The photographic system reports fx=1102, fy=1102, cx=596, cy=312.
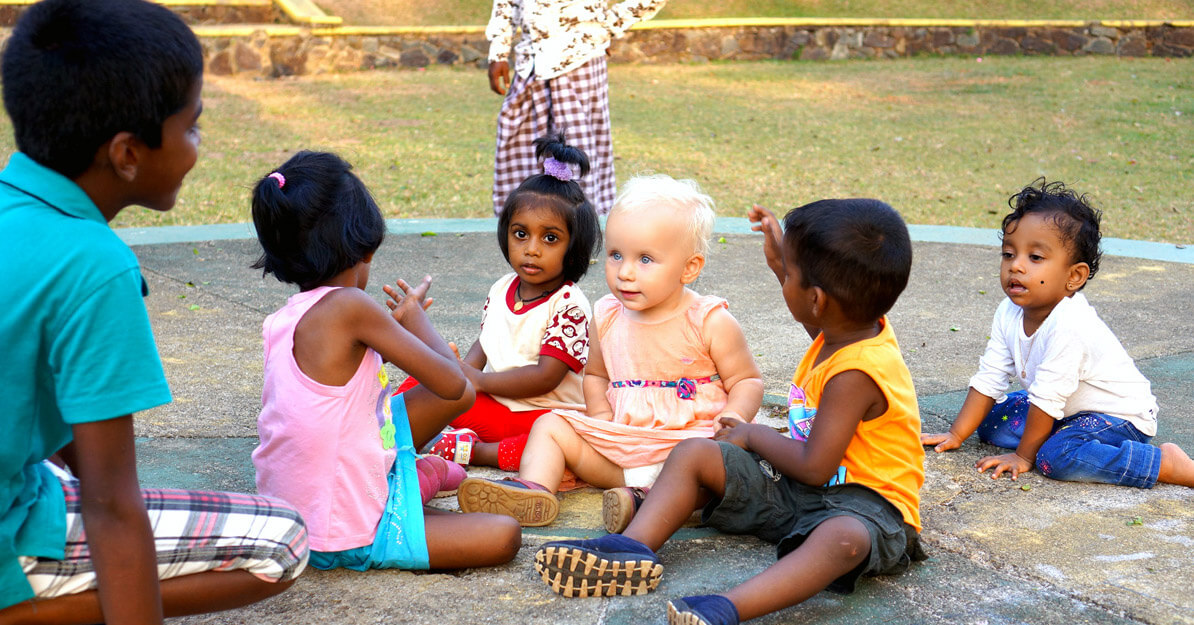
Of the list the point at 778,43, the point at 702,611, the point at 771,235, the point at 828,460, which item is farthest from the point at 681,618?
the point at 778,43

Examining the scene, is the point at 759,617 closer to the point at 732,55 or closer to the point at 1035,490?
the point at 1035,490

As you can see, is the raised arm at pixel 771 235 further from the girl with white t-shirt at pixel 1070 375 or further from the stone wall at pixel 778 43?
the stone wall at pixel 778 43

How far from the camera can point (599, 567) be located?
228 cm

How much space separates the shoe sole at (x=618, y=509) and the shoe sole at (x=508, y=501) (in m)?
0.15

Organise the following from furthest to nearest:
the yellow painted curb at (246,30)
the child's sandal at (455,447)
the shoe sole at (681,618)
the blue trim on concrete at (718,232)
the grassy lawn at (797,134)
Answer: the yellow painted curb at (246,30), the grassy lawn at (797,134), the blue trim on concrete at (718,232), the child's sandal at (455,447), the shoe sole at (681,618)

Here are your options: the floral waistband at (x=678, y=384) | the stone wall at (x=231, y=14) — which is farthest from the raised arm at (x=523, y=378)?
the stone wall at (x=231, y=14)

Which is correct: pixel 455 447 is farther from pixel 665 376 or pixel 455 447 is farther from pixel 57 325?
pixel 57 325

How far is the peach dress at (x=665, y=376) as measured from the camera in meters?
2.99

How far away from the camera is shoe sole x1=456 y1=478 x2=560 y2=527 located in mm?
2664

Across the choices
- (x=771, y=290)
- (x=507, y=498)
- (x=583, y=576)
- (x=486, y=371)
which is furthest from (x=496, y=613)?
(x=771, y=290)

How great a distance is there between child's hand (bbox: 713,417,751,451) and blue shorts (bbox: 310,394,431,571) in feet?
2.47

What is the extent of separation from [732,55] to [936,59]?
3.20 meters

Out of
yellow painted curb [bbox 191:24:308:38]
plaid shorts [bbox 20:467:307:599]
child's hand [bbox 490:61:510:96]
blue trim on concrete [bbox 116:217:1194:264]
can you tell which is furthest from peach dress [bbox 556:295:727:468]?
yellow painted curb [bbox 191:24:308:38]

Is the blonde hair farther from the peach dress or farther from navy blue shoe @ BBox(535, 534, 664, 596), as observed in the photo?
navy blue shoe @ BBox(535, 534, 664, 596)
